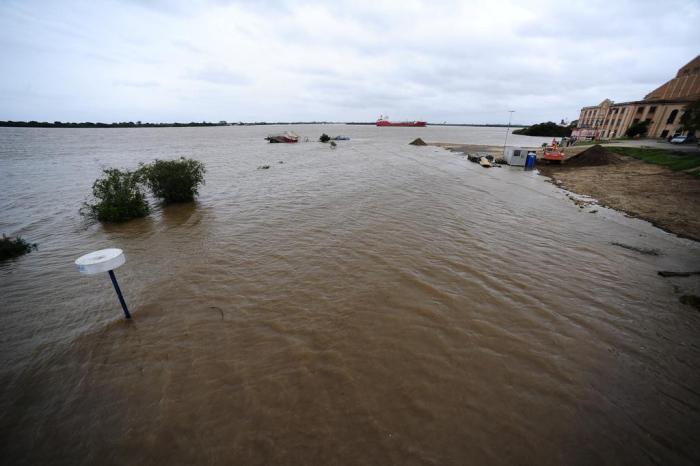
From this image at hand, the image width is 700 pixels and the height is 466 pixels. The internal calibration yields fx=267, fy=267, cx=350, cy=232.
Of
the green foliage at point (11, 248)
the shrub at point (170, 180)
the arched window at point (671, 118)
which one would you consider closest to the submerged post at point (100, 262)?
the green foliage at point (11, 248)

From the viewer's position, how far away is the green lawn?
23016 millimetres

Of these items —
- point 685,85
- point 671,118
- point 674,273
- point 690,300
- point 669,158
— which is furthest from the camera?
point 685,85

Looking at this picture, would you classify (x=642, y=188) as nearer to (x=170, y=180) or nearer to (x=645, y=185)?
(x=645, y=185)

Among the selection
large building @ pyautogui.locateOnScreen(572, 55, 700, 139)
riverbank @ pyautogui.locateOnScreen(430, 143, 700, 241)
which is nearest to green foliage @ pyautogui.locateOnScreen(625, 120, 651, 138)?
large building @ pyautogui.locateOnScreen(572, 55, 700, 139)

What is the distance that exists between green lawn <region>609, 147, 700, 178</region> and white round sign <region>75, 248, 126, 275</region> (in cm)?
3479

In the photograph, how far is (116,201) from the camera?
13867mm

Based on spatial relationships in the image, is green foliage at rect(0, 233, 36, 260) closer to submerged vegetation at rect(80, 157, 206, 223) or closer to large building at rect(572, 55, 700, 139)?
submerged vegetation at rect(80, 157, 206, 223)

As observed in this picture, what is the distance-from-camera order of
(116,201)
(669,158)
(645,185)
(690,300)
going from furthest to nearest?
1. (669,158)
2. (645,185)
3. (116,201)
4. (690,300)

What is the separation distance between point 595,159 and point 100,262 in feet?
142

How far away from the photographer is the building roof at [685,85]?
6419cm

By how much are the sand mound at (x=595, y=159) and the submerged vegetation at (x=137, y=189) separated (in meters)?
40.3

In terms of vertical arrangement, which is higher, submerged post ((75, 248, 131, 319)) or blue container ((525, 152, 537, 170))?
submerged post ((75, 248, 131, 319))

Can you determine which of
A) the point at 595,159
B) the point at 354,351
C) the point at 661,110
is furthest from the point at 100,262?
the point at 661,110

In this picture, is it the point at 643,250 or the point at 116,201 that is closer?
the point at 643,250
